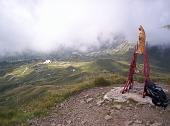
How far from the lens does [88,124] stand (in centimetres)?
2361

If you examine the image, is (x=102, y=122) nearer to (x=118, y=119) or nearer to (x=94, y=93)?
(x=118, y=119)

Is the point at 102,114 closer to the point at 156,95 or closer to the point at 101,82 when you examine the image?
the point at 156,95

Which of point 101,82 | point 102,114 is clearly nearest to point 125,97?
point 102,114

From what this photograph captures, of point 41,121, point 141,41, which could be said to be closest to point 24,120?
point 41,121

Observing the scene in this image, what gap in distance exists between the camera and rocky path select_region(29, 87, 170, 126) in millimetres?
22984

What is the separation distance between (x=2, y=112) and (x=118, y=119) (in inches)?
440

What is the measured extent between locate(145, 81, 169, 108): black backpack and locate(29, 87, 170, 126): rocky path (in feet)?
1.77

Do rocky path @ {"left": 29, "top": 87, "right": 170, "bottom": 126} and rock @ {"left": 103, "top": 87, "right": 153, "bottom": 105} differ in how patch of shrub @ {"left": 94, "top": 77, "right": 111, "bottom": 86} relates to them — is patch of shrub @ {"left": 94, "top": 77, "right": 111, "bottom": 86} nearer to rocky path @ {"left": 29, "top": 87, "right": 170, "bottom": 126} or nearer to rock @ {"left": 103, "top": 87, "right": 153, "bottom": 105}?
rocky path @ {"left": 29, "top": 87, "right": 170, "bottom": 126}

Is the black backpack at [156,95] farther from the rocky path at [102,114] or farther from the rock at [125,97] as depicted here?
the rocky path at [102,114]

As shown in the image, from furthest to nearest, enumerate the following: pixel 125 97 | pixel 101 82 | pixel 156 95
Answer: pixel 101 82, pixel 125 97, pixel 156 95

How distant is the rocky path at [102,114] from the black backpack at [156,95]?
538 mm

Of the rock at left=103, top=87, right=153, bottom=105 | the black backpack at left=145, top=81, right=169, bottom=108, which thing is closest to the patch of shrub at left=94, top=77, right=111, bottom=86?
the rock at left=103, top=87, right=153, bottom=105

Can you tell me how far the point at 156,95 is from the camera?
996 inches

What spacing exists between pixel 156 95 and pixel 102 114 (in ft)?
13.8
